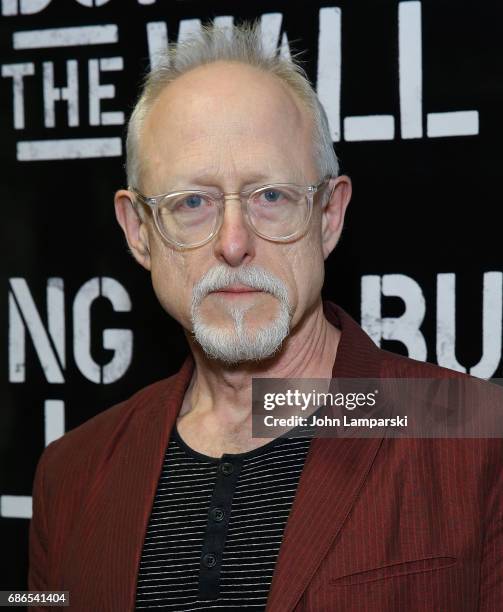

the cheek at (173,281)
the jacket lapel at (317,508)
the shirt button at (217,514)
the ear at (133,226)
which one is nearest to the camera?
the jacket lapel at (317,508)

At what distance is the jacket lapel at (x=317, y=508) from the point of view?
125 centimetres

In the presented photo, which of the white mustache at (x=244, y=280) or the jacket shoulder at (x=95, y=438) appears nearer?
the white mustache at (x=244, y=280)

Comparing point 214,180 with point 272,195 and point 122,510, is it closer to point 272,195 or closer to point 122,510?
point 272,195

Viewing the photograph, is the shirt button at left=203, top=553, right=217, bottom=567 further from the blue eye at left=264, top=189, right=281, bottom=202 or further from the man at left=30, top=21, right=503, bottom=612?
the blue eye at left=264, top=189, right=281, bottom=202

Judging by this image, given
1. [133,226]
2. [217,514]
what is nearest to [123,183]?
[133,226]

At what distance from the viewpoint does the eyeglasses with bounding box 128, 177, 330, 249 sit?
142cm

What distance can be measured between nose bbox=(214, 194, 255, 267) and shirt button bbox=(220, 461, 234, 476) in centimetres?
35

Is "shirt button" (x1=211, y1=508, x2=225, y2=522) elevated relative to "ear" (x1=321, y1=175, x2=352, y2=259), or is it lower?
lower

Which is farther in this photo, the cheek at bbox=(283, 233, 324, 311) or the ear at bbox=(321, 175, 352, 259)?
the ear at bbox=(321, 175, 352, 259)

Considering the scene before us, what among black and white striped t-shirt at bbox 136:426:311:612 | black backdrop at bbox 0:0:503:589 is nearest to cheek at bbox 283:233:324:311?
black and white striped t-shirt at bbox 136:426:311:612

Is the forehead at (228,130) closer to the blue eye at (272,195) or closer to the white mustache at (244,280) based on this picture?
the blue eye at (272,195)

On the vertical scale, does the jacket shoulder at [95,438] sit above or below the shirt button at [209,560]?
above

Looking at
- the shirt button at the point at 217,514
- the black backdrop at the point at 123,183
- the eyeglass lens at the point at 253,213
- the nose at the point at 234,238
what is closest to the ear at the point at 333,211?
the eyeglass lens at the point at 253,213

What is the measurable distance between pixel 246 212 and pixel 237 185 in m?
0.05
